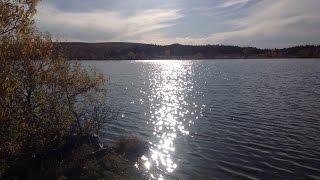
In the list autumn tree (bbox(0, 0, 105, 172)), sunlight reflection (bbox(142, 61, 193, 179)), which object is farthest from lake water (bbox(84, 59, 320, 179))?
autumn tree (bbox(0, 0, 105, 172))

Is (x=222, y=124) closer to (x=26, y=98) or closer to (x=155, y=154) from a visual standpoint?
(x=155, y=154)

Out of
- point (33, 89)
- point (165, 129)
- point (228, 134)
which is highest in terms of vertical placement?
point (33, 89)

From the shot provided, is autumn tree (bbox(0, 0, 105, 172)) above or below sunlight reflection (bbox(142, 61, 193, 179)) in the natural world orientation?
above

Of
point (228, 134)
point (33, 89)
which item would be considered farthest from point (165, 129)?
point (33, 89)

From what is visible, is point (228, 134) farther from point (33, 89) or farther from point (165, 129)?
point (33, 89)

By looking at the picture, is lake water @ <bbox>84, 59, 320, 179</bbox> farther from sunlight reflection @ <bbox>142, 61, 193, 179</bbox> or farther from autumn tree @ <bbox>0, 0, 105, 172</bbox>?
autumn tree @ <bbox>0, 0, 105, 172</bbox>

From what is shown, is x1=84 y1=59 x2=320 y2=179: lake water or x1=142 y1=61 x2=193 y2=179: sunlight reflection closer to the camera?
x1=84 y1=59 x2=320 y2=179: lake water

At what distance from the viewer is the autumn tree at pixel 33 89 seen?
21.6 metres

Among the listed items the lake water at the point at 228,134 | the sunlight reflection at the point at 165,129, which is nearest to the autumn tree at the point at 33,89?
the sunlight reflection at the point at 165,129

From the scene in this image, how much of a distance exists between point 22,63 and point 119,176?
35.7 feet

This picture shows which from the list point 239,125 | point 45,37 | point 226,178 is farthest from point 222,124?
point 45,37

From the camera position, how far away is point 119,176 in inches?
1122

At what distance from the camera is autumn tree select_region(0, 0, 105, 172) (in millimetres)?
21641

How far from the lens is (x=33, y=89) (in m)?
29.3
